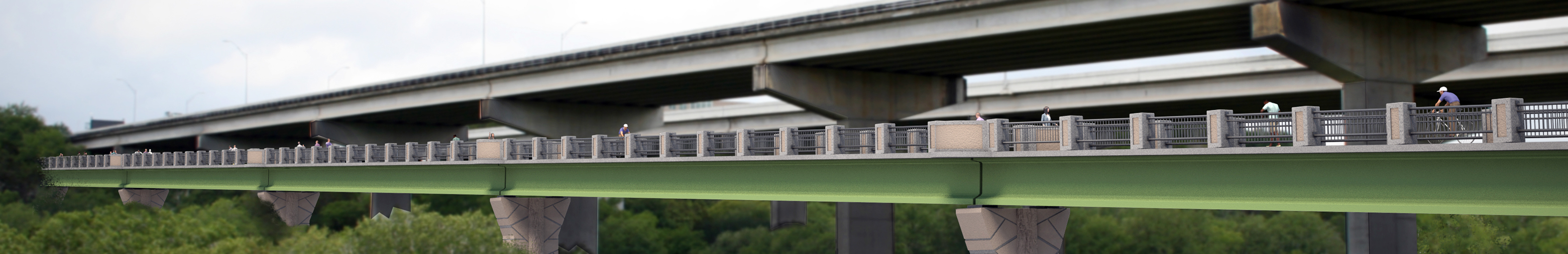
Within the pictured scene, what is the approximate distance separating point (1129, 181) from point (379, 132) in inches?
1937

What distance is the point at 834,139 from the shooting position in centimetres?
2127

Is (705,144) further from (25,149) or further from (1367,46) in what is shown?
(25,149)

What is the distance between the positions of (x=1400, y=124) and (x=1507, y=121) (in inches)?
49.1

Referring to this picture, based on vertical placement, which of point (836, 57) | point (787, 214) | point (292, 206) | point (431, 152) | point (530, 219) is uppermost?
point (836, 57)

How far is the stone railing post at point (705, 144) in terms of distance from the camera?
23391mm

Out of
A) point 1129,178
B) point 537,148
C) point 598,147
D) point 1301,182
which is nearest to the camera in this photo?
point 1301,182

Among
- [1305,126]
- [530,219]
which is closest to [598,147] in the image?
[530,219]

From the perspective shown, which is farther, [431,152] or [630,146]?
[431,152]

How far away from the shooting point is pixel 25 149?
70000 millimetres

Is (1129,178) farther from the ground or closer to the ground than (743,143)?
closer to the ground

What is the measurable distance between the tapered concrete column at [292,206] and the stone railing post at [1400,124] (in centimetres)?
4088

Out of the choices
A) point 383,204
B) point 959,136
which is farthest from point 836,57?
point 383,204

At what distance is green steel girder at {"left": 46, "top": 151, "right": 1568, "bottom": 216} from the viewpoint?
14.3 meters

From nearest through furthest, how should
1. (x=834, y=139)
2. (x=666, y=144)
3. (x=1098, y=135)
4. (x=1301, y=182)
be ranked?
(x=1301, y=182)
(x=1098, y=135)
(x=834, y=139)
(x=666, y=144)
